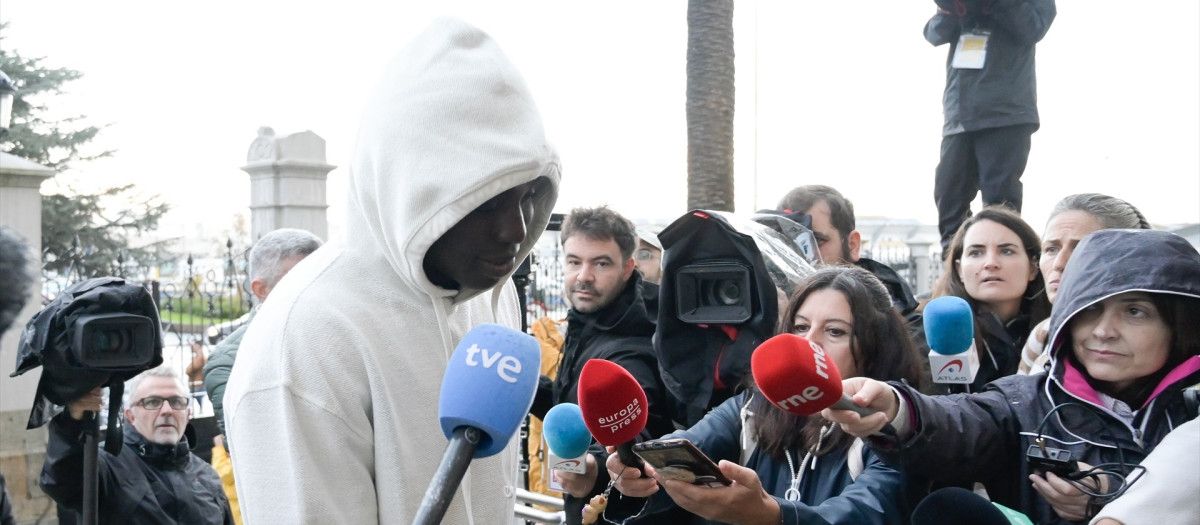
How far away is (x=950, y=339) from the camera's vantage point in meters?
2.79

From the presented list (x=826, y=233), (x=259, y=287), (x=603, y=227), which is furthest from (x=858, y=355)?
(x=259, y=287)

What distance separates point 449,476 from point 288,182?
9.78m

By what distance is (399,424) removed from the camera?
1963 millimetres

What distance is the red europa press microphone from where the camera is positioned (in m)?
2.02

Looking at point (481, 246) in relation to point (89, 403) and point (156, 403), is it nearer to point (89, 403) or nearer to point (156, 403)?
point (89, 403)

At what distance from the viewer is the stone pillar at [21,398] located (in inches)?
297

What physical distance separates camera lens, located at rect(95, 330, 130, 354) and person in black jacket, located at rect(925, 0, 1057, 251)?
3.92m

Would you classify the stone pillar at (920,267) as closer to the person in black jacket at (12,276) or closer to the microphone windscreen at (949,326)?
the microphone windscreen at (949,326)

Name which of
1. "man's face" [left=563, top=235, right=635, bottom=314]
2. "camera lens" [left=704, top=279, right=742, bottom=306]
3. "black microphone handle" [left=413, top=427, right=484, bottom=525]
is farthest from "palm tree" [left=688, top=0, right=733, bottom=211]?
"black microphone handle" [left=413, top=427, right=484, bottom=525]

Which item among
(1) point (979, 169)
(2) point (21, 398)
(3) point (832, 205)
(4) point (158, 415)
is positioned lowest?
(2) point (21, 398)

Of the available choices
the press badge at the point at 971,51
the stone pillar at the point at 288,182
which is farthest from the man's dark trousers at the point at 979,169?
the stone pillar at the point at 288,182

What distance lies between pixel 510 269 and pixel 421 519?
3.02 ft

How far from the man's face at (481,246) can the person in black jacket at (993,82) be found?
3555 mm

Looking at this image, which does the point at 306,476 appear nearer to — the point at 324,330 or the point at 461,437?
the point at 324,330
